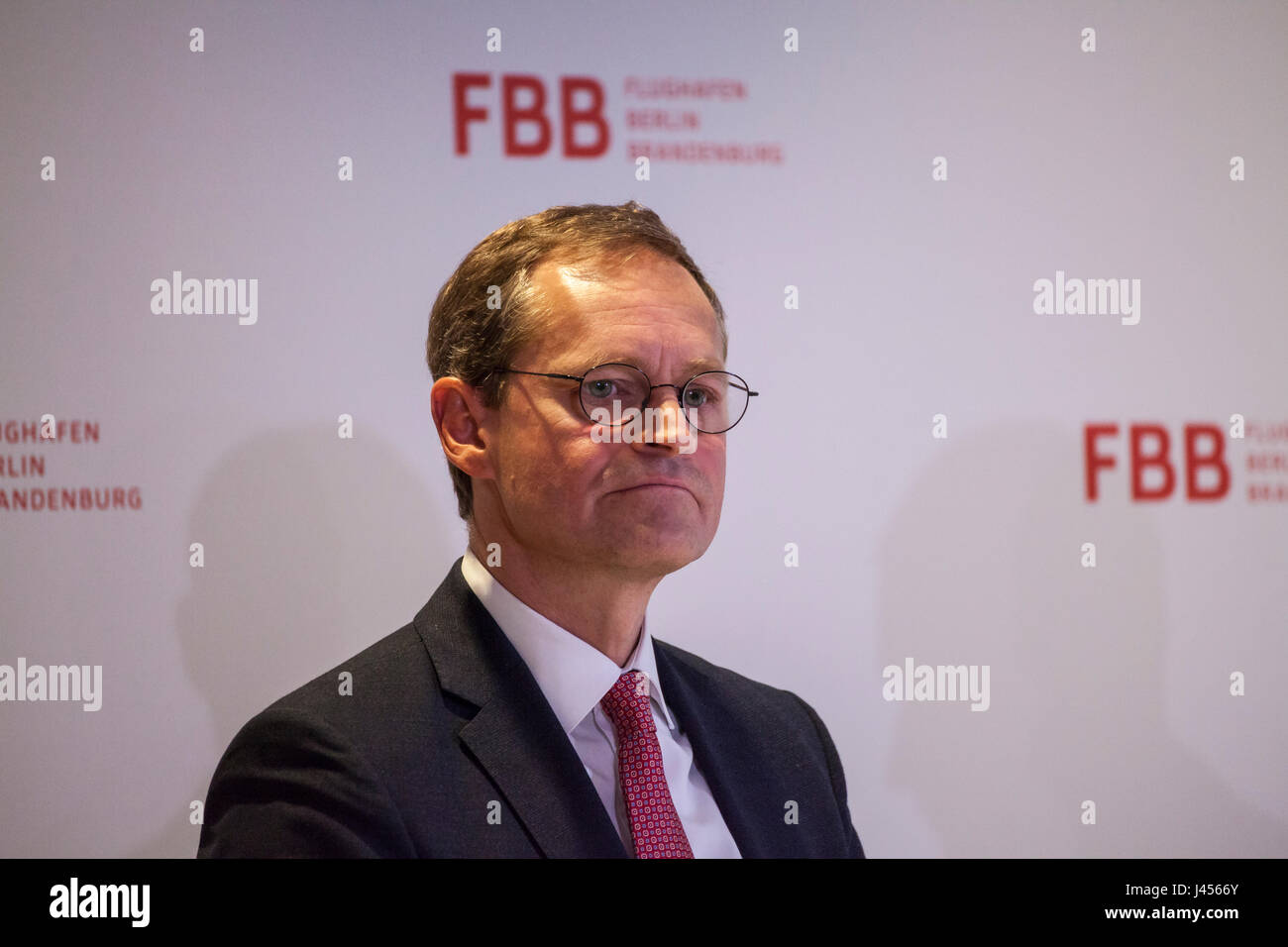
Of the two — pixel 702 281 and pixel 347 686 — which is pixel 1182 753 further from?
pixel 347 686

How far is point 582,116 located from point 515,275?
2.80 ft

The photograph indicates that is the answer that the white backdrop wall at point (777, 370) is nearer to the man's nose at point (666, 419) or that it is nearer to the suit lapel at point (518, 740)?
the suit lapel at point (518, 740)

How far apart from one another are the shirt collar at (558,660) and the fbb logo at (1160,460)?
1.70 meters

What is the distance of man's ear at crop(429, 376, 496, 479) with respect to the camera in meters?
2.37

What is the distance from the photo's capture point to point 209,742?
276 cm

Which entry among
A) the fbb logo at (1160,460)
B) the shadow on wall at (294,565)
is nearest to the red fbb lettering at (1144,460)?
the fbb logo at (1160,460)

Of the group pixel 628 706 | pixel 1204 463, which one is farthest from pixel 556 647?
pixel 1204 463

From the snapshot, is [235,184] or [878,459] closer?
[235,184]

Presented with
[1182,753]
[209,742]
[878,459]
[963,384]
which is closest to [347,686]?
[209,742]

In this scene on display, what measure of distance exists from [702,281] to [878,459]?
0.88 meters

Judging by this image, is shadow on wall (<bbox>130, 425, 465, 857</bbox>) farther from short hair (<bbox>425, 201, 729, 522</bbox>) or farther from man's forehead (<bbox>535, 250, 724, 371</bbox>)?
man's forehead (<bbox>535, 250, 724, 371</bbox>)

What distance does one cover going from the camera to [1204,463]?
330 centimetres
